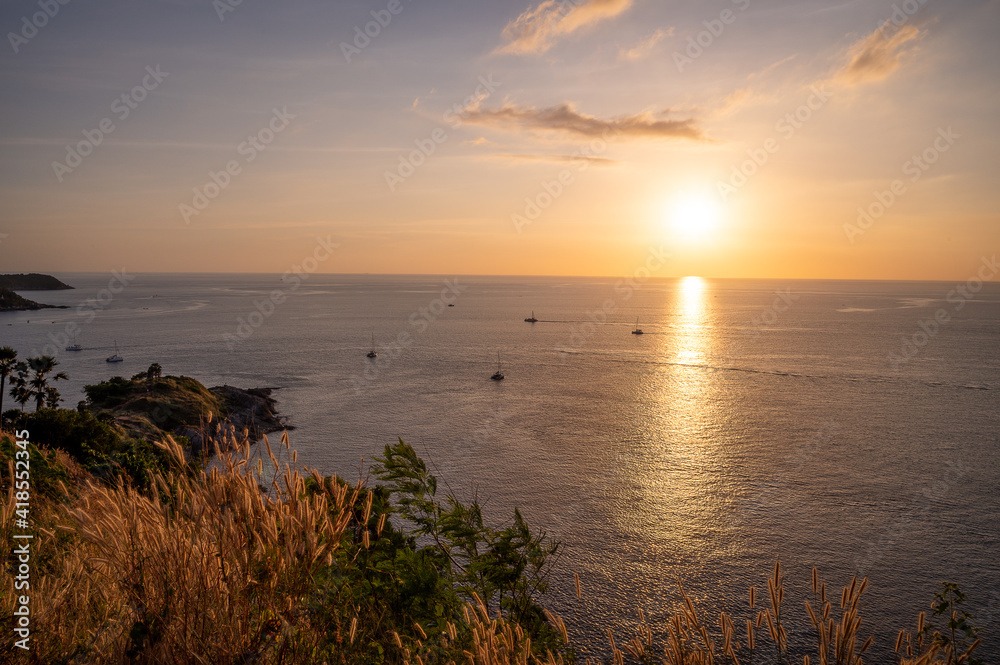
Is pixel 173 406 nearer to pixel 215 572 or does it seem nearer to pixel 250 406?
pixel 250 406

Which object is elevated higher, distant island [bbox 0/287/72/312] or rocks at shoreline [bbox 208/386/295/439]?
distant island [bbox 0/287/72/312]


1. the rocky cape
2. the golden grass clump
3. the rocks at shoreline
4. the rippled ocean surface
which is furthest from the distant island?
the golden grass clump

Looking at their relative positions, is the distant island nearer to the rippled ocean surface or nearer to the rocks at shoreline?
the rippled ocean surface

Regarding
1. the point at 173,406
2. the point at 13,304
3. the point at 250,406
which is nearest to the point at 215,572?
the point at 173,406

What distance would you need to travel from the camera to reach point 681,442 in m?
57.6

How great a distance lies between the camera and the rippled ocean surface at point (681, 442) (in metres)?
33.1

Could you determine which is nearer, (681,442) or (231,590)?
(231,590)

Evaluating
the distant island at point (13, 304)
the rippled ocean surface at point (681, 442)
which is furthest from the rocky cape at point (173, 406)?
the distant island at point (13, 304)

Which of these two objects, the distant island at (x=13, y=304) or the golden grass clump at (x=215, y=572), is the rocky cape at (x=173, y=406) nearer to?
the golden grass clump at (x=215, y=572)

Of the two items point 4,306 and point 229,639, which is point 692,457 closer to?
point 229,639

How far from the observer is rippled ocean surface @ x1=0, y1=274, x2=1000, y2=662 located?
3309 cm

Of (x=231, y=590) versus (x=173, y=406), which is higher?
(x=173, y=406)

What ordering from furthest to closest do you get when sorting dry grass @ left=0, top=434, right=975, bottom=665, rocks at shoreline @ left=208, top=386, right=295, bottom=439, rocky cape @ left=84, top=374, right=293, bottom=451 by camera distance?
rocks at shoreline @ left=208, top=386, right=295, bottom=439 < rocky cape @ left=84, top=374, right=293, bottom=451 < dry grass @ left=0, top=434, right=975, bottom=665

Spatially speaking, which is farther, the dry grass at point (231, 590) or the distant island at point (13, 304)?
the distant island at point (13, 304)
